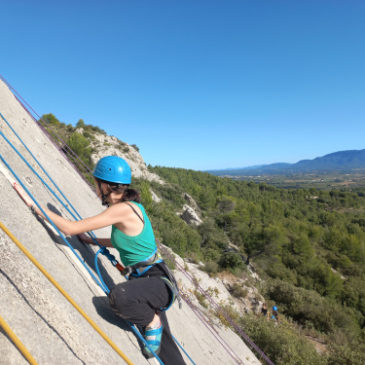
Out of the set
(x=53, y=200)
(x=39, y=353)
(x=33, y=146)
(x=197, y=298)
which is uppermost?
(x=33, y=146)

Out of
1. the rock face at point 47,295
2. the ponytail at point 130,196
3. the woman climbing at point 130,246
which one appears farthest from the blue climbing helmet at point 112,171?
the rock face at point 47,295

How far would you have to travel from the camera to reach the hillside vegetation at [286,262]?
1148 cm

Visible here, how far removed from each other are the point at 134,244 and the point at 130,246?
57 millimetres

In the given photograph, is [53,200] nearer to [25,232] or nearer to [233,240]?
[25,232]

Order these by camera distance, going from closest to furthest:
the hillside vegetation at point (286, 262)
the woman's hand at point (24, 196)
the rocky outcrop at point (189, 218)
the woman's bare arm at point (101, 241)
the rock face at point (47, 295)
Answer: the rock face at point (47, 295), the woman's hand at point (24, 196), the woman's bare arm at point (101, 241), the hillside vegetation at point (286, 262), the rocky outcrop at point (189, 218)

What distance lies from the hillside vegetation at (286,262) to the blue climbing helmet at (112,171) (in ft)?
38.6

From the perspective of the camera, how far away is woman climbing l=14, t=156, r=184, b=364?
2.15 m

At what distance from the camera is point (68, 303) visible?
204cm

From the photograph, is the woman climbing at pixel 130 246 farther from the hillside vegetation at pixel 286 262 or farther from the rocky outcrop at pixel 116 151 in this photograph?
the rocky outcrop at pixel 116 151

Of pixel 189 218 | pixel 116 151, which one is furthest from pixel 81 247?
pixel 116 151

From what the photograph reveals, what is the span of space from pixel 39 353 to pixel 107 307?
111cm

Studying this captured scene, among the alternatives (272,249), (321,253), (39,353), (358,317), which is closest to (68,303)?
(39,353)

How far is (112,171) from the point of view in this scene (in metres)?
2.37

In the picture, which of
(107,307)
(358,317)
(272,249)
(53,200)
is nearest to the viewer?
(107,307)
